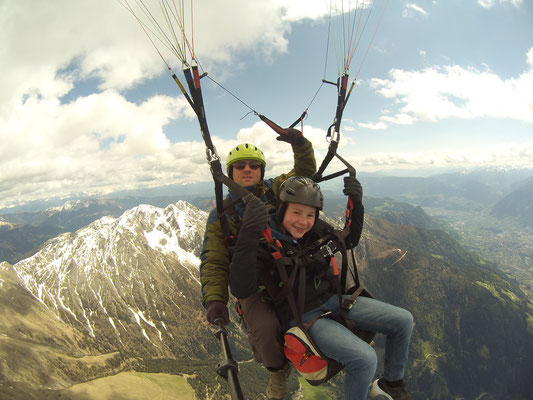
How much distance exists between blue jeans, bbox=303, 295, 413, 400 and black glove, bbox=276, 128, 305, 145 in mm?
4712

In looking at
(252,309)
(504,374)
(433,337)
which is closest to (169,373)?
(433,337)

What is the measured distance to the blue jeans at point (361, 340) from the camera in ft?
14.9

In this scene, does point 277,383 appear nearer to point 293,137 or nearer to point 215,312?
point 215,312

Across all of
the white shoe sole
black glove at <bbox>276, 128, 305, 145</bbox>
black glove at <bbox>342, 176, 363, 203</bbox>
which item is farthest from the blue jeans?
black glove at <bbox>276, 128, 305, 145</bbox>

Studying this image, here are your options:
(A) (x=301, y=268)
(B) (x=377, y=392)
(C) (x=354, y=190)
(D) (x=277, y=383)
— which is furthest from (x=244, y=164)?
(B) (x=377, y=392)

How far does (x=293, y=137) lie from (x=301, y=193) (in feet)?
10.3

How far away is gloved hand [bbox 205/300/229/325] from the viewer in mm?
5188

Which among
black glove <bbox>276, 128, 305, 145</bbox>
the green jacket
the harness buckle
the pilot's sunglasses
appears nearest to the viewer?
the green jacket

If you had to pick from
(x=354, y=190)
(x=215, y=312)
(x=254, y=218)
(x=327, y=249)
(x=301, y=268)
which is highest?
(x=354, y=190)

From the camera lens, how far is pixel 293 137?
8.14m

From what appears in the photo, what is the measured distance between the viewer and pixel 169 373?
6132 inches

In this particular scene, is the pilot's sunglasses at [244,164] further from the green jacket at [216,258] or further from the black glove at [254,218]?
the black glove at [254,218]

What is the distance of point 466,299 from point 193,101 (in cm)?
24337

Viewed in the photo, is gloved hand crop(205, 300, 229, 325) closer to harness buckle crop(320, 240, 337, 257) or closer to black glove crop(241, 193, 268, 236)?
black glove crop(241, 193, 268, 236)
